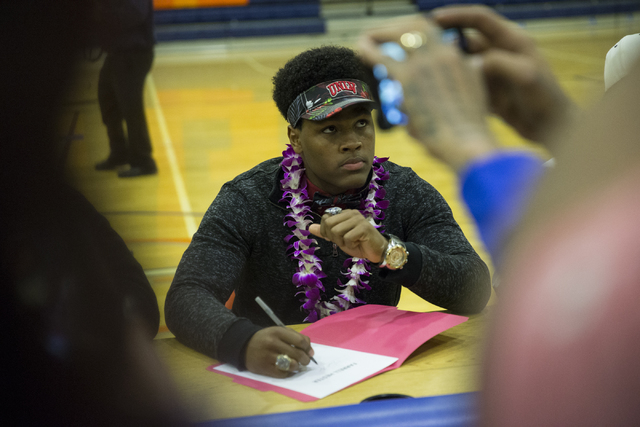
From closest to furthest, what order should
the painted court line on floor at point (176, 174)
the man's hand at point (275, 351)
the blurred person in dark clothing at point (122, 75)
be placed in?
the blurred person in dark clothing at point (122, 75)
the man's hand at point (275, 351)
the painted court line on floor at point (176, 174)

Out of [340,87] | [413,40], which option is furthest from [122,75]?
[340,87]

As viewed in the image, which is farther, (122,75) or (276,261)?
(276,261)

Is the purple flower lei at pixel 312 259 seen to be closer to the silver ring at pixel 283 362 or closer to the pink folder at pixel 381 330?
the pink folder at pixel 381 330

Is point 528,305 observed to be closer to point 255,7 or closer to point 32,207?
point 32,207

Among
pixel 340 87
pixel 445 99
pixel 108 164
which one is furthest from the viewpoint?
pixel 340 87

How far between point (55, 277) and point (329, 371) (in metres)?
0.82

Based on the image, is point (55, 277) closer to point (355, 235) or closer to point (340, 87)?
point (355, 235)

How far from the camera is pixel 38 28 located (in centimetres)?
35

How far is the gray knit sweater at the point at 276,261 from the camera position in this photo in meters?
1.46

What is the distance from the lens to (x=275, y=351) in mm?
1179

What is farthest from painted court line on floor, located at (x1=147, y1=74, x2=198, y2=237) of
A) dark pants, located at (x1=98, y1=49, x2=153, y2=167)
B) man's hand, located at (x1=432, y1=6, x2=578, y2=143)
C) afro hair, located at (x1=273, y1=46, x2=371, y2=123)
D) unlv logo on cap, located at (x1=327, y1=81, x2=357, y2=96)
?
dark pants, located at (x1=98, y1=49, x2=153, y2=167)

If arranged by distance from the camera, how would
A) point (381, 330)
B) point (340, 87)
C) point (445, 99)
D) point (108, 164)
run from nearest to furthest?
1. point (108, 164)
2. point (445, 99)
3. point (381, 330)
4. point (340, 87)

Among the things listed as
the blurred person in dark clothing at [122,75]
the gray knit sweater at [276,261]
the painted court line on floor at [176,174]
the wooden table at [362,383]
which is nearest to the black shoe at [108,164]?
the blurred person in dark clothing at [122,75]

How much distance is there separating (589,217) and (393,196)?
1.44 m
